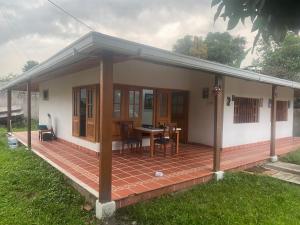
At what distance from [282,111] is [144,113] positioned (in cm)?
713

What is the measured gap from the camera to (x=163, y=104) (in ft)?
27.7

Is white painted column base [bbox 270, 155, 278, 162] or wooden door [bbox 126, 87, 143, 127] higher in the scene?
wooden door [bbox 126, 87, 143, 127]

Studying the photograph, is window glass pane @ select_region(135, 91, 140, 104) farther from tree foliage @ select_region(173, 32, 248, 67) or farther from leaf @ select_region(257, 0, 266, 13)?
tree foliage @ select_region(173, 32, 248, 67)

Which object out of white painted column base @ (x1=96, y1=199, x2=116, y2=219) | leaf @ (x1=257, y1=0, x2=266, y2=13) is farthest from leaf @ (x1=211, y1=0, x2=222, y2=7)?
white painted column base @ (x1=96, y1=199, x2=116, y2=219)

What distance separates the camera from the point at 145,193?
13.8 ft

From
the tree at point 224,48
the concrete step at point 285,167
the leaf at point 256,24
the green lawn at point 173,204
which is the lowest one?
the green lawn at point 173,204

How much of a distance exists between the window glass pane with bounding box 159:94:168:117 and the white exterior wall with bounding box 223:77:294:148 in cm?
194

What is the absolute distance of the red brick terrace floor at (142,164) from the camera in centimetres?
451

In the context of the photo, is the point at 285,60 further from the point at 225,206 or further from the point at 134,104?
the point at 225,206

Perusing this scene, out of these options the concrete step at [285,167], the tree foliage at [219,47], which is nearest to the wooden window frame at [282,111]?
the concrete step at [285,167]

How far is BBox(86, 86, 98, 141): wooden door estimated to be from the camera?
7.14 meters

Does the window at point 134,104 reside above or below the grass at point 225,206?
above

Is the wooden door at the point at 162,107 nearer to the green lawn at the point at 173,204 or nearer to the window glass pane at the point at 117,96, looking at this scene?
the window glass pane at the point at 117,96

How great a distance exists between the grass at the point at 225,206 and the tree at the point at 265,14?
2948mm
